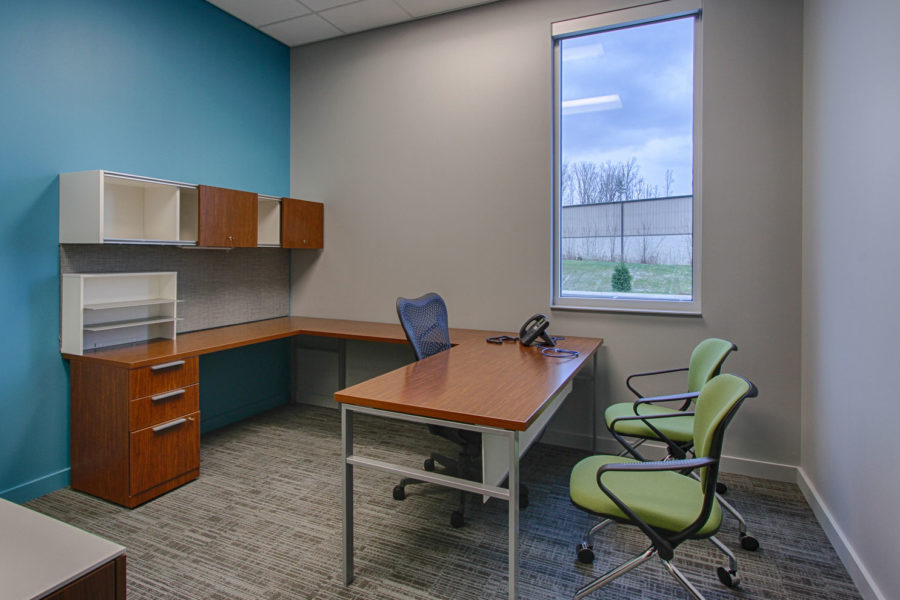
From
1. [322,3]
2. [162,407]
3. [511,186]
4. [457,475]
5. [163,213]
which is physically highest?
[322,3]

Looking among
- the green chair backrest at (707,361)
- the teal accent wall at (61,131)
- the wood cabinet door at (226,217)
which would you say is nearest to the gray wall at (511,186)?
the green chair backrest at (707,361)

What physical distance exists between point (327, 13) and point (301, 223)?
1607 millimetres

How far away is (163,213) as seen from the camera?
3041 millimetres

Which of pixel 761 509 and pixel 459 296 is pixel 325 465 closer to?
pixel 459 296

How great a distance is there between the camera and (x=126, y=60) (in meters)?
3.03

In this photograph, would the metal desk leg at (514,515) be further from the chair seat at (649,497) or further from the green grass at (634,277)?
the green grass at (634,277)

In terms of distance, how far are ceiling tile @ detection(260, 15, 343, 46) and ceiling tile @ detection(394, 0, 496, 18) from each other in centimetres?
71

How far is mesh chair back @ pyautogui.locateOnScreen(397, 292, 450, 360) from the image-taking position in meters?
2.59

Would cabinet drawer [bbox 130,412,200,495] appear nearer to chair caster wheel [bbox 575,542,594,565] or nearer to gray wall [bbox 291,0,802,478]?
gray wall [bbox 291,0,802,478]

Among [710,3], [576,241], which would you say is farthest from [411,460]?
[710,3]

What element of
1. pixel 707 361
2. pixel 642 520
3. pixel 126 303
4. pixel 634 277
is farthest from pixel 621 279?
pixel 126 303

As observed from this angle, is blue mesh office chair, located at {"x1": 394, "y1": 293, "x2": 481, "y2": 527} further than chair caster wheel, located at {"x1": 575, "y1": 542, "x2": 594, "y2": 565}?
Yes

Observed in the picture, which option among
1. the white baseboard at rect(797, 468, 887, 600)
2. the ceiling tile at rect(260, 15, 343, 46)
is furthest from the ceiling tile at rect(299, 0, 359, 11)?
the white baseboard at rect(797, 468, 887, 600)

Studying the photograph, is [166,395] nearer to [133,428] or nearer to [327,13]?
[133,428]
